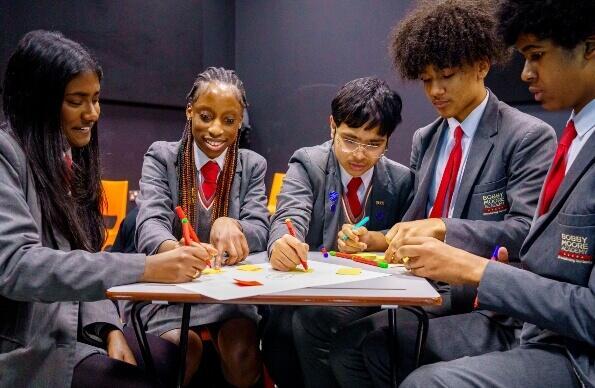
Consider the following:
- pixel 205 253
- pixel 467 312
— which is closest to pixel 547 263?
pixel 467 312

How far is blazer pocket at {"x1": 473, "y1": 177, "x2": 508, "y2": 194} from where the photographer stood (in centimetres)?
210

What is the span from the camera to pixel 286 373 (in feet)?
7.76

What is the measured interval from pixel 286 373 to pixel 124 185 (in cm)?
277

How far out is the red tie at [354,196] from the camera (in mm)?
2436

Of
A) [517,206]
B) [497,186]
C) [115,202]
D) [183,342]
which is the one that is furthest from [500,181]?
[115,202]

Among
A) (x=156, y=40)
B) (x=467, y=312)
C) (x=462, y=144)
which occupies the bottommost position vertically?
(x=467, y=312)

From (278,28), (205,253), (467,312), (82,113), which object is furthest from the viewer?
(278,28)

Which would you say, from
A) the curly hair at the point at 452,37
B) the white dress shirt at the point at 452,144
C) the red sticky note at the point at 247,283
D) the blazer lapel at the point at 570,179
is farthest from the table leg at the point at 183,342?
the curly hair at the point at 452,37

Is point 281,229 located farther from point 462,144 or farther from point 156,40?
point 156,40

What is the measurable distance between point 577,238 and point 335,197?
1157 millimetres

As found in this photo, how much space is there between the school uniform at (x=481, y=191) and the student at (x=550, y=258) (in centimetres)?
34

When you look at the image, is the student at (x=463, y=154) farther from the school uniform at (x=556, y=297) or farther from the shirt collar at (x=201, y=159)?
the shirt collar at (x=201, y=159)

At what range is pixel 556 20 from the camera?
1.48m

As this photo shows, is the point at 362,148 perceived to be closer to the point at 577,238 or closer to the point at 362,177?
the point at 362,177
